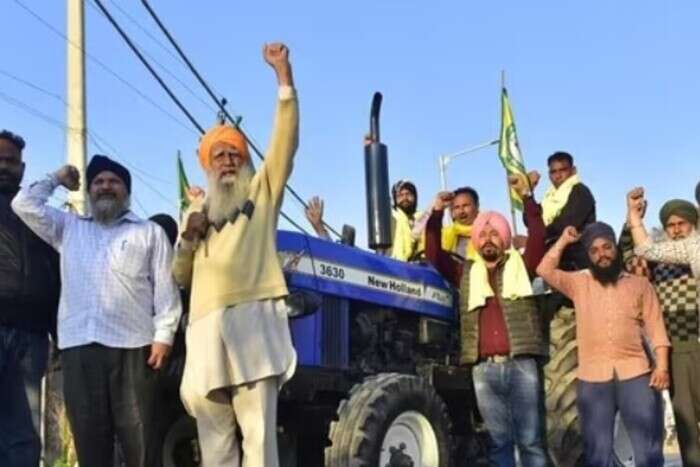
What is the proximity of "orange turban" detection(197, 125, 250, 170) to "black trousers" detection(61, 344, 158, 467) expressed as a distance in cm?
92

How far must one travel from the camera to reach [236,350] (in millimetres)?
4750

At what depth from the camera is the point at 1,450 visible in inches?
216

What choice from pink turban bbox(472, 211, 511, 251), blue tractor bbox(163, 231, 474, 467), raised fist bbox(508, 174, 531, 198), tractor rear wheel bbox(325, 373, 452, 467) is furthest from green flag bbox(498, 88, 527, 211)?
tractor rear wheel bbox(325, 373, 452, 467)

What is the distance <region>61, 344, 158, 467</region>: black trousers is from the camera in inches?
201

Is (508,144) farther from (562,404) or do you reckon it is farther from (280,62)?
(280,62)

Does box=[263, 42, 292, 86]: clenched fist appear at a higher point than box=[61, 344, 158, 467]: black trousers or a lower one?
higher

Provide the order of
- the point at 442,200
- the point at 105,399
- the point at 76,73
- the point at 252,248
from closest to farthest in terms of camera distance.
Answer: the point at 252,248 → the point at 105,399 → the point at 442,200 → the point at 76,73

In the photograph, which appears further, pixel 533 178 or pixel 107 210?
pixel 533 178

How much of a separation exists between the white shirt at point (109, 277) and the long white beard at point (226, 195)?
1.65 feet

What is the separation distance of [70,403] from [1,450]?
1.96 ft

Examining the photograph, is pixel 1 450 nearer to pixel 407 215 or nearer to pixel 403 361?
pixel 403 361

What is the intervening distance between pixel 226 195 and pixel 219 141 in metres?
0.25

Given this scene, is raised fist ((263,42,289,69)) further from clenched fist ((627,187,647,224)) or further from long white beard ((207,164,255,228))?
clenched fist ((627,187,647,224))

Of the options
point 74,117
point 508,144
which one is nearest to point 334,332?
point 74,117
